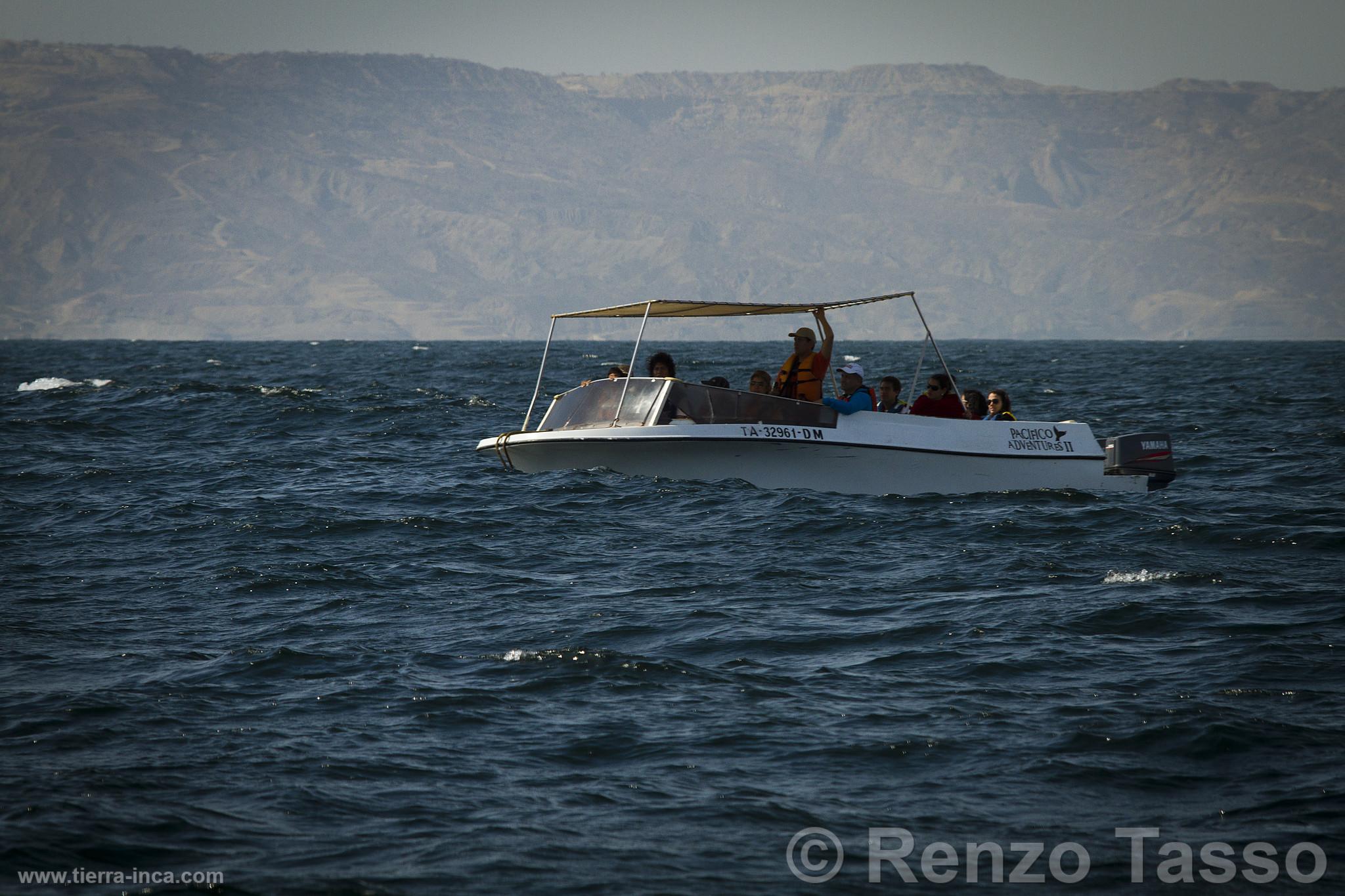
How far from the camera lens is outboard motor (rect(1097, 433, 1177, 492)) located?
18234 millimetres

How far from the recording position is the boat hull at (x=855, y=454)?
675 inches

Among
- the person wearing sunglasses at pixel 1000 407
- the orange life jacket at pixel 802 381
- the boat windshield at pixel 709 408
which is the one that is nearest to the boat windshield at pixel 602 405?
the boat windshield at pixel 709 408

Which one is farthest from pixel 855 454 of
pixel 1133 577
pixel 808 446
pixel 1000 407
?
pixel 1133 577

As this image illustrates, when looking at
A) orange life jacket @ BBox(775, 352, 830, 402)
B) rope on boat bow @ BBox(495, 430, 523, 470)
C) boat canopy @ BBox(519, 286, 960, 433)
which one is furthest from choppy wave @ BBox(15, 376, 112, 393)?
orange life jacket @ BBox(775, 352, 830, 402)

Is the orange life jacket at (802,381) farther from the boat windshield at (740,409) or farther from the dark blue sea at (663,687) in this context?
the dark blue sea at (663,687)

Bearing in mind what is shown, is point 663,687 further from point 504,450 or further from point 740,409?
point 504,450

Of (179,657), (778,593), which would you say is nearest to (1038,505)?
(778,593)

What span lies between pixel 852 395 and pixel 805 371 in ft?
2.37

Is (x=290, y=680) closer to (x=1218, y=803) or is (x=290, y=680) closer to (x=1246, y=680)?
(x=1218, y=803)

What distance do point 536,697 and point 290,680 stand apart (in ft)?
6.11

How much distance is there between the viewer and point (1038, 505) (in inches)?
668

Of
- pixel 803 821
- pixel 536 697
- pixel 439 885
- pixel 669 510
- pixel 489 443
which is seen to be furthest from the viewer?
pixel 489 443

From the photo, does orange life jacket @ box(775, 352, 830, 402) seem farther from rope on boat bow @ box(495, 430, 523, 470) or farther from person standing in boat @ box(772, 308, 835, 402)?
rope on boat bow @ box(495, 430, 523, 470)

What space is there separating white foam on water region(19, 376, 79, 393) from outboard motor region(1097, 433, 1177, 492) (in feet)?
111
